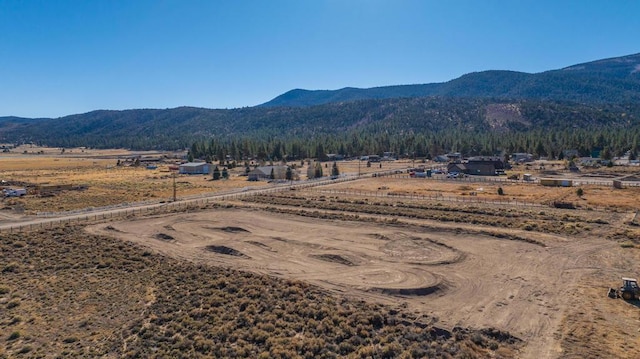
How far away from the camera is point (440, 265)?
99.2ft

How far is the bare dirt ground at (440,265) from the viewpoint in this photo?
69.1 ft

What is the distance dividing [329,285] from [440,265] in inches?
346

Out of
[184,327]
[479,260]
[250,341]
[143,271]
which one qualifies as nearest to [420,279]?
[479,260]

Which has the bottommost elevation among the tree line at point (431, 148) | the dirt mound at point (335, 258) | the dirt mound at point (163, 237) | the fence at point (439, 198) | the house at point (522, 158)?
the dirt mound at point (335, 258)

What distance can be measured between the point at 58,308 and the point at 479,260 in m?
28.1

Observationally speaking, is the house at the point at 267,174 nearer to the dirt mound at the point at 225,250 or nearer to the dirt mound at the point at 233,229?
the dirt mound at the point at 233,229

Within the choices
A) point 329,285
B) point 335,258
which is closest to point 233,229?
point 335,258

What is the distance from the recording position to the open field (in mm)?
19750

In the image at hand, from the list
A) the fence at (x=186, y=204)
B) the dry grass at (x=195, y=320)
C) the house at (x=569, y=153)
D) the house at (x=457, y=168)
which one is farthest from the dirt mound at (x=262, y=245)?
the house at (x=569, y=153)

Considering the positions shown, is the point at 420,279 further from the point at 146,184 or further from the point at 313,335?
the point at 146,184

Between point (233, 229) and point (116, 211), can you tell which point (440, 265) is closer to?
point (233, 229)

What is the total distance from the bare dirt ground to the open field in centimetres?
13

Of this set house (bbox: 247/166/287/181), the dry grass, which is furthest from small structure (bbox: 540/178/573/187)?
the dry grass

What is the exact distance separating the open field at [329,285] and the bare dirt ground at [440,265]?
130mm
